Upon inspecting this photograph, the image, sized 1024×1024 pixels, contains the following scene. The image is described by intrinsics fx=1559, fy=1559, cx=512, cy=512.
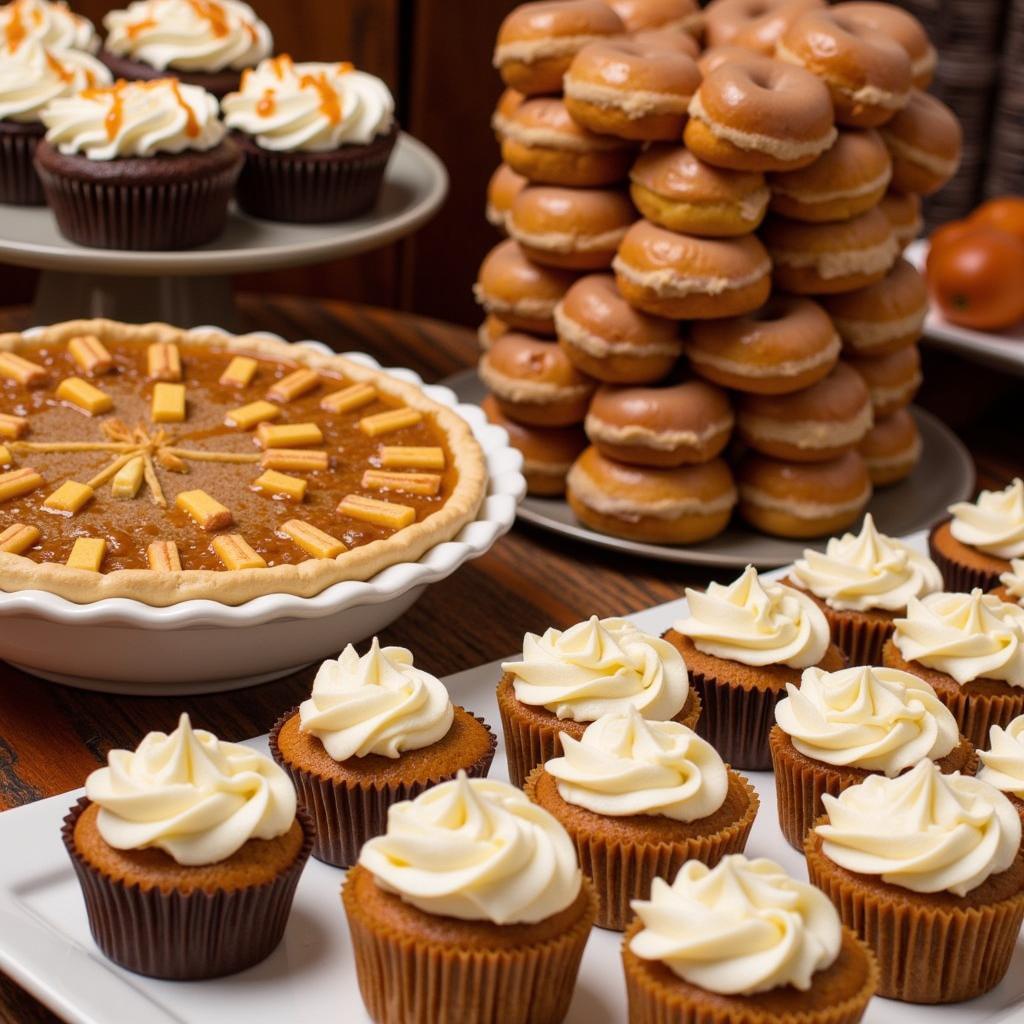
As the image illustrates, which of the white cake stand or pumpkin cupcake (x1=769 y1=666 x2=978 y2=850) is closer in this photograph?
pumpkin cupcake (x1=769 y1=666 x2=978 y2=850)

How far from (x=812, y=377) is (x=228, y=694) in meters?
1.07

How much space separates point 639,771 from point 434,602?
92 centimetres

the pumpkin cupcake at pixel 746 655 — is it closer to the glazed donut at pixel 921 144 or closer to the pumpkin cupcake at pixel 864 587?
the pumpkin cupcake at pixel 864 587

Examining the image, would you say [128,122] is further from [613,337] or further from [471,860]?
[471,860]

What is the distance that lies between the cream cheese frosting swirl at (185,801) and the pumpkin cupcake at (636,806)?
32 centimetres

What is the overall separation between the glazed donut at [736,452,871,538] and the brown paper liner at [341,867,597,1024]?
1.23 metres

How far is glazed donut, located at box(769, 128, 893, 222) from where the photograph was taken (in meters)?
2.51

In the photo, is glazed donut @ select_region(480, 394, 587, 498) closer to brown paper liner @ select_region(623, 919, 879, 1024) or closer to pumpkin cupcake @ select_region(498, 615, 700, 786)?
pumpkin cupcake @ select_region(498, 615, 700, 786)

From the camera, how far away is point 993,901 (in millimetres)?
1680

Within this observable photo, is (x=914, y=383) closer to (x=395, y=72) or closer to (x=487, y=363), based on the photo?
(x=487, y=363)

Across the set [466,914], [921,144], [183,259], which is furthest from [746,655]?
[183,259]

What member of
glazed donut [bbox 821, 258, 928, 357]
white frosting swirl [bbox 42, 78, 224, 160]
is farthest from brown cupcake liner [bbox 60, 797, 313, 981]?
white frosting swirl [bbox 42, 78, 224, 160]

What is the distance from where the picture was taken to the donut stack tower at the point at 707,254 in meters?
2.45

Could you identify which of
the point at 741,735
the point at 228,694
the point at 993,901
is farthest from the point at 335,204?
the point at 993,901
